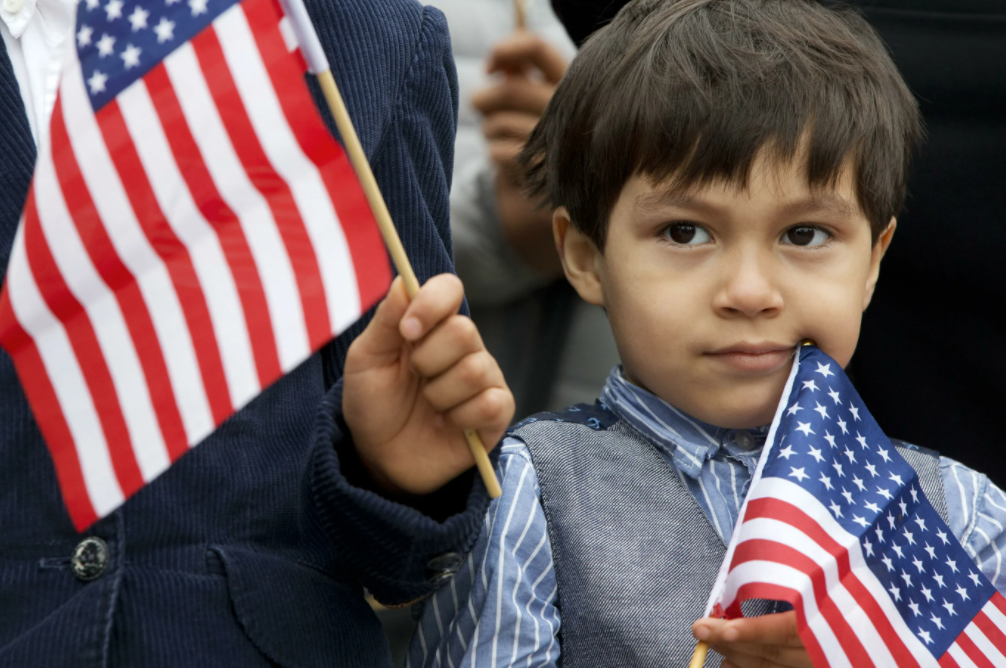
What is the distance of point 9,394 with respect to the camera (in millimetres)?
1262

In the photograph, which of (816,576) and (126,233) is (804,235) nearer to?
(816,576)

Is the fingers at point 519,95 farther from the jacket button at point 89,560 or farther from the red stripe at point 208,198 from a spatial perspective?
the jacket button at point 89,560

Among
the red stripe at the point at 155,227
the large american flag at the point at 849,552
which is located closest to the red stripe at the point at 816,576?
the large american flag at the point at 849,552

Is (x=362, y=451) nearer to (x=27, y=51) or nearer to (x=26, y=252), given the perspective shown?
(x=26, y=252)

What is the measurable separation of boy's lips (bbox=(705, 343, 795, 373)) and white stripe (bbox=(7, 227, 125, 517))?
80 centimetres

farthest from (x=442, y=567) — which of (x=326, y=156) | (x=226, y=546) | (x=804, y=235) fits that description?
(x=804, y=235)

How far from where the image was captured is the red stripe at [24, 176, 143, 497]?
117cm

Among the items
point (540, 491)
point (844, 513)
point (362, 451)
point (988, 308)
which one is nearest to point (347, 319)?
point (362, 451)

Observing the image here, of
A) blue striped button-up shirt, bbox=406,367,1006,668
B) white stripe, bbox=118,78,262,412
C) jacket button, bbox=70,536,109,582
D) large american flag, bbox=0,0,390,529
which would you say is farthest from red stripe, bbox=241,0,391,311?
blue striped button-up shirt, bbox=406,367,1006,668

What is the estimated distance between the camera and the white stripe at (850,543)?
4.64ft

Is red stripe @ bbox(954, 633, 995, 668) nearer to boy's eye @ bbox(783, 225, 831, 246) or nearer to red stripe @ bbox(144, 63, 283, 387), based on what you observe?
boy's eye @ bbox(783, 225, 831, 246)

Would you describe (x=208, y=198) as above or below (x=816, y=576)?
above

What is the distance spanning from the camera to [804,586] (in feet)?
4.38

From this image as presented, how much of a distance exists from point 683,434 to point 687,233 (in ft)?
0.93
